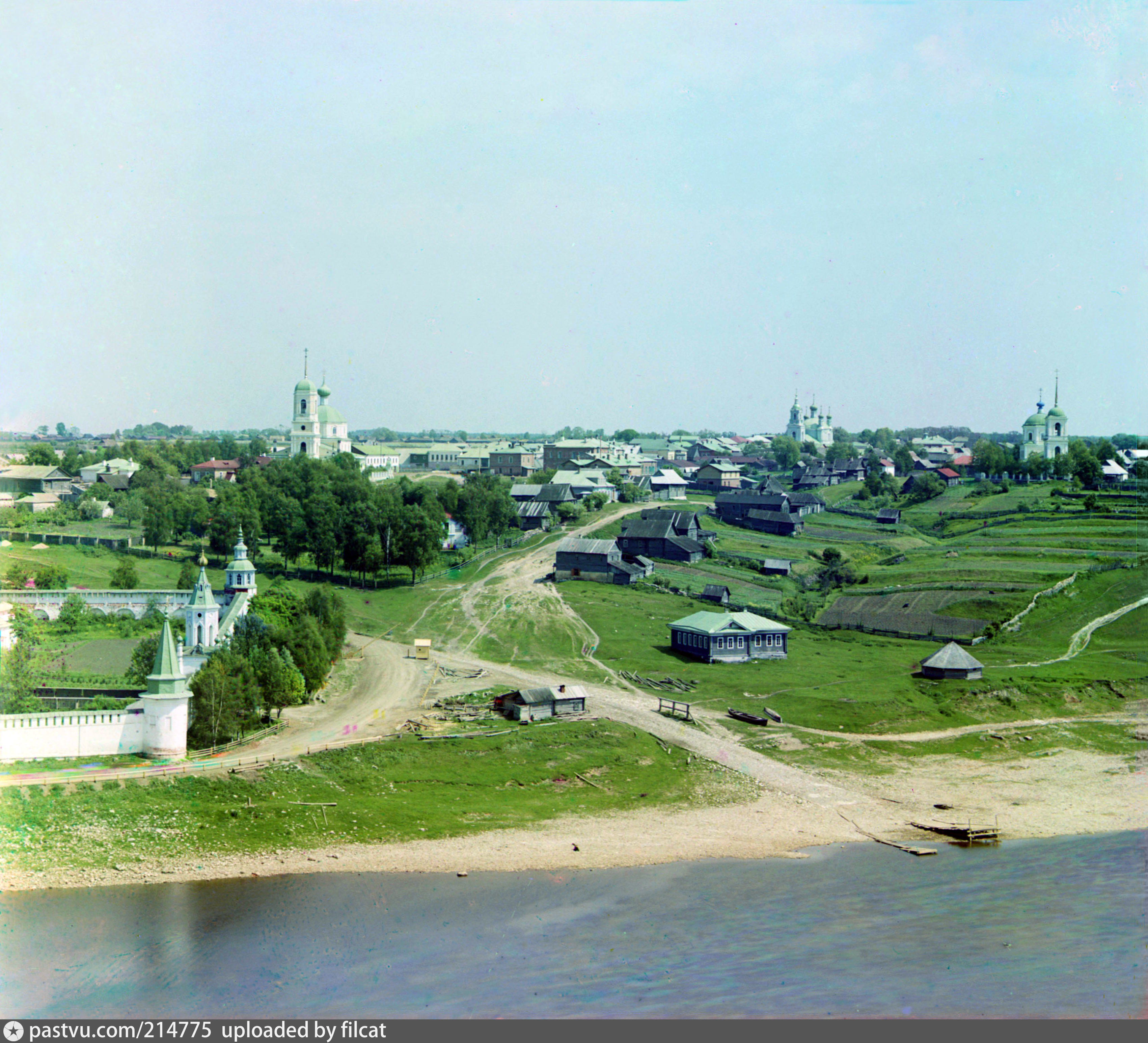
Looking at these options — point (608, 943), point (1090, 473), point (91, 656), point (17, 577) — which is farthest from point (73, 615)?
point (1090, 473)

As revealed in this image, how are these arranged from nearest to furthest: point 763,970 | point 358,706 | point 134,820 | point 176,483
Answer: point 763,970, point 134,820, point 358,706, point 176,483

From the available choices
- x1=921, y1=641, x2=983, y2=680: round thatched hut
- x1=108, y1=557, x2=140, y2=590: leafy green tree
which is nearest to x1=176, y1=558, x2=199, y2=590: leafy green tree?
x1=108, y1=557, x2=140, y2=590: leafy green tree

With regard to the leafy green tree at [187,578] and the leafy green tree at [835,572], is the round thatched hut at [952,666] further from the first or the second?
the leafy green tree at [187,578]

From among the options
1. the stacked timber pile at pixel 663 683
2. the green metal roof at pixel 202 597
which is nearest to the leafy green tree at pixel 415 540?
the stacked timber pile at pixel 663 683

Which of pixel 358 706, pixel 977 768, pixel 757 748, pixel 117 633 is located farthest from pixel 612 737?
pixel 117 633

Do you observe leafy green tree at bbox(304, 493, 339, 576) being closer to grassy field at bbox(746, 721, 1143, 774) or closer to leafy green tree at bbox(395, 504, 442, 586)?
leafy green tree at bbox(395, 504, 442, 586)

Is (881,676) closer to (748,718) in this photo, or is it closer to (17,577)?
(748,718)

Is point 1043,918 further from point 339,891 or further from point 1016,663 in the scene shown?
point 1016,663
